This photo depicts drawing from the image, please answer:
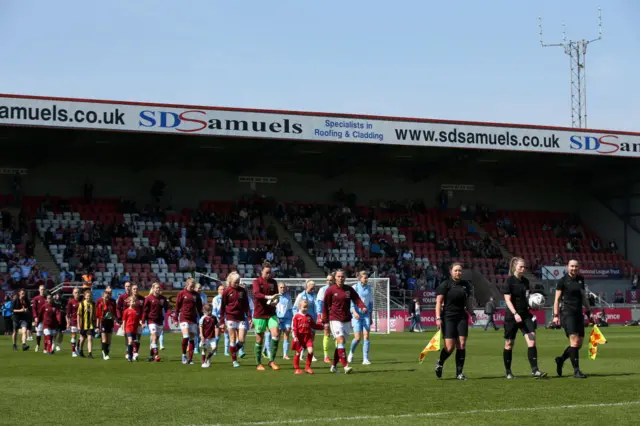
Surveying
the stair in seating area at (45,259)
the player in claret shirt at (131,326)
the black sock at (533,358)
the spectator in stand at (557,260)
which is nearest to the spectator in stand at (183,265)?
the stair in seating area at (45,259)

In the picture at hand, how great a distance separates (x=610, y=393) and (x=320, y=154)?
39.7 m

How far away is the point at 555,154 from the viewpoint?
177 feet

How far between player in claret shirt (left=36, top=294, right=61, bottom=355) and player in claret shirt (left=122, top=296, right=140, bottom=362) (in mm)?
4560

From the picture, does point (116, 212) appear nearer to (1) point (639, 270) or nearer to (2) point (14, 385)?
(1) point (639, 270)

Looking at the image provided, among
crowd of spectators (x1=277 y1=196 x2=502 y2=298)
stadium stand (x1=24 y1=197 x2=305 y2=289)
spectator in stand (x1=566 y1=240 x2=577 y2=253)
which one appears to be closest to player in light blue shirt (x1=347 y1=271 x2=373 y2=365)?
stadium stand (x1=24 y1=197 x2=305 y2=289)

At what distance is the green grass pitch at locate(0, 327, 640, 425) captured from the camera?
11961 mm

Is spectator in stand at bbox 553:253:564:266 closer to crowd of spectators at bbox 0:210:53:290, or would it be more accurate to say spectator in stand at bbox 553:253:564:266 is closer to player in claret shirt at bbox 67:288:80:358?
crowd of spectators at bbox 0:210:53:290

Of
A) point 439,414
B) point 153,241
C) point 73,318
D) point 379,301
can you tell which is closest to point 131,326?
point 73,318

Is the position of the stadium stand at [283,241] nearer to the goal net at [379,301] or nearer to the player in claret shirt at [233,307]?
the goal net at [379,301]

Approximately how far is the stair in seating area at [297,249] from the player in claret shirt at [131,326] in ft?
82.9

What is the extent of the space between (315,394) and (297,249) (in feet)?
121

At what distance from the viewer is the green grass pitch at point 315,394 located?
471 inches

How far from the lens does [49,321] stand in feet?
92.5

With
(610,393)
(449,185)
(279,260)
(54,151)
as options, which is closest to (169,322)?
(279,260)
